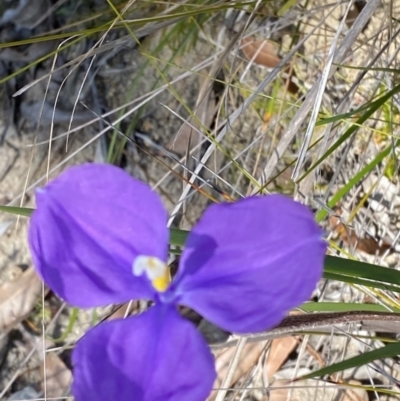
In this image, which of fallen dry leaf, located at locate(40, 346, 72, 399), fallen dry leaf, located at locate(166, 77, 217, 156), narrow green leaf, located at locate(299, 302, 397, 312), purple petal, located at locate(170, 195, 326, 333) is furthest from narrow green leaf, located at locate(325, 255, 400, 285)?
fallen dry leaf, located at locate(40, 346, 72, 399)

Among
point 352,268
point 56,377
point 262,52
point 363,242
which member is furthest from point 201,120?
point 352,268

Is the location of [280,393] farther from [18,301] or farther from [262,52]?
[262,52]

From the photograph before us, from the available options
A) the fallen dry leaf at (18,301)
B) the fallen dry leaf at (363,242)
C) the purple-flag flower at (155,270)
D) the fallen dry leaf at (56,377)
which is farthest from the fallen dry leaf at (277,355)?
the purple-flag flower at (155,270)

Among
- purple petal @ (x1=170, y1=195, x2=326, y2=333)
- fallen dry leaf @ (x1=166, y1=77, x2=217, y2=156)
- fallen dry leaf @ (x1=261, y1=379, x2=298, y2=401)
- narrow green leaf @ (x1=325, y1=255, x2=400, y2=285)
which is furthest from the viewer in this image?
fallen dry leaf @ (x1=166, y1=77, x2=217, y2=156)

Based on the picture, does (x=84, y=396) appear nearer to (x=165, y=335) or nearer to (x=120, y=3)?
(x=165, y=335)

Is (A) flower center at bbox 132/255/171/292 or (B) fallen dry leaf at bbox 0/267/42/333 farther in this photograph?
(B) fallen dry leaf at bbox 0/267/42/333

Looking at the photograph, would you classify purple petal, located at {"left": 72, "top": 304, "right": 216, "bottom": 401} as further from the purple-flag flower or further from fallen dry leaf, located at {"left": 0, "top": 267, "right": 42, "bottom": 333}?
fallen dry leaf, located at {"left": 0, "top": 267, "right": 42, "bottom": 333}
